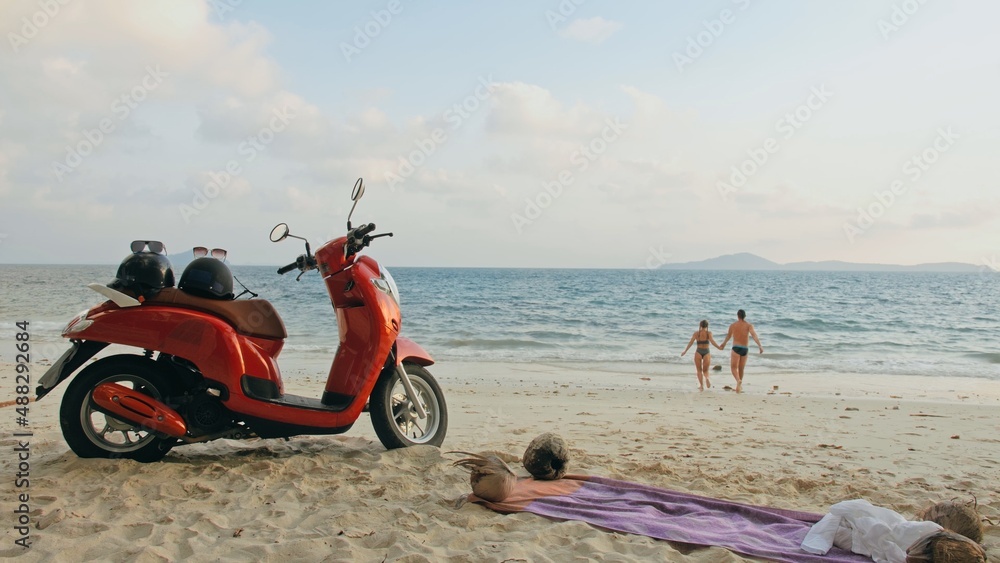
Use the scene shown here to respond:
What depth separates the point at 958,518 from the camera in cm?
322

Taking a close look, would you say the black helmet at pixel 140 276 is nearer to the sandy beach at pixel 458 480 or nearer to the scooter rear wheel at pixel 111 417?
the scooter rear wheel at pixel 111 417

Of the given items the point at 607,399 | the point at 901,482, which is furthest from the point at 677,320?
the point at 901,482

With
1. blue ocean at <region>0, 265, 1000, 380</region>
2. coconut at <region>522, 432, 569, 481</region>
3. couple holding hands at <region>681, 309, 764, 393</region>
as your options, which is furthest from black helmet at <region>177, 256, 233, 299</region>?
blue ocean at <region>0, 265, 1000, 380</region>

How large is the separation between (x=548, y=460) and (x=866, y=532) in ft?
5.84

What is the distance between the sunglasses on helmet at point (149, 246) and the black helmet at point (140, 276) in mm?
26

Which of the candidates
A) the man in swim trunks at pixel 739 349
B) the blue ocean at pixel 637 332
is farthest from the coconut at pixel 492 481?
the blue ocean at pixel 637 332

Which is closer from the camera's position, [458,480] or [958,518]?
[958,518]

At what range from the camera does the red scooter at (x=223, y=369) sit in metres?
4.02

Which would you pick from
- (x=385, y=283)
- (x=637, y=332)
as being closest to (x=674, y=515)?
(x=385, y=283)

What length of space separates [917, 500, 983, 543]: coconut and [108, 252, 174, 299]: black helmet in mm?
4455

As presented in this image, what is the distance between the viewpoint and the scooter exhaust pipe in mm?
3898

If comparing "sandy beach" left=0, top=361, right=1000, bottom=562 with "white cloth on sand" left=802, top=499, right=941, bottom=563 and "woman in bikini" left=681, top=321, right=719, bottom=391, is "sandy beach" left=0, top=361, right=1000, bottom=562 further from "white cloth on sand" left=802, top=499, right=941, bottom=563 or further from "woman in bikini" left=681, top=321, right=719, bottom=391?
"woman in bikini" left=681, top=321, right=719, bottom=391

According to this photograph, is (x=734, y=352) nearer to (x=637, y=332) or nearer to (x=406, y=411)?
(x=406, y=411)

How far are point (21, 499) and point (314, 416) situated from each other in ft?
5.10
